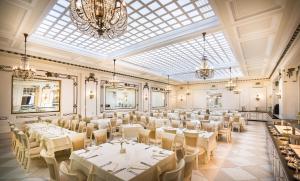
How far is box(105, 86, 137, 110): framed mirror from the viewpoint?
1096 centimetres

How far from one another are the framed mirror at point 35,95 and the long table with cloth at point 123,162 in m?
5.94

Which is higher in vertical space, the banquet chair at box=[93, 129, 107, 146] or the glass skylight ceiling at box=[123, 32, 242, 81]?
the glass skylight ceiling at box=[123, 32, 242, 81]

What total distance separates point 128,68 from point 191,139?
662 centimetres

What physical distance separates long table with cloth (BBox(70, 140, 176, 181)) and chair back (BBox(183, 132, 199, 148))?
5.55ft

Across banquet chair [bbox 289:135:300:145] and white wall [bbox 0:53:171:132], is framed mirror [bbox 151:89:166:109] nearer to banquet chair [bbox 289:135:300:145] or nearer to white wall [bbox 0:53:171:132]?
white wall [bbox 0:53:171:132]

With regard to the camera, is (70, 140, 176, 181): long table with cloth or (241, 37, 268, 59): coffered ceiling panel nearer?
(70, 140, 176, 181): long table with cloth

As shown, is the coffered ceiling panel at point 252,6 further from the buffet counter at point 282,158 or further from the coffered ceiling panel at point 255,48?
the buffet counter at point 282,158

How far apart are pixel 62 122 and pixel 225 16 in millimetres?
7284

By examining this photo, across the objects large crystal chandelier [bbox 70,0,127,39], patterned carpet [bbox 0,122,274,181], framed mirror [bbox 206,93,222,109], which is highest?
large crystal chandelier [bbox 70,0,127,39]

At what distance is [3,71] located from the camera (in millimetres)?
6469

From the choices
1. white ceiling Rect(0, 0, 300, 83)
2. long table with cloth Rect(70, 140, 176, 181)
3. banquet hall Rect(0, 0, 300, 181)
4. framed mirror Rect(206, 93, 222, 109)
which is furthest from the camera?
framed mirror Rect(206, 93, 222, 109)

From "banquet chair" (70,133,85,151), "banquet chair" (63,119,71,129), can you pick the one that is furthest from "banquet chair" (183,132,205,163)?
"banquet chair" (63,119,71,129)

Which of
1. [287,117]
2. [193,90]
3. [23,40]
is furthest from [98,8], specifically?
[193,90]

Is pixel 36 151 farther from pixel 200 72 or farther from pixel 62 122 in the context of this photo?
pixel 200 72
